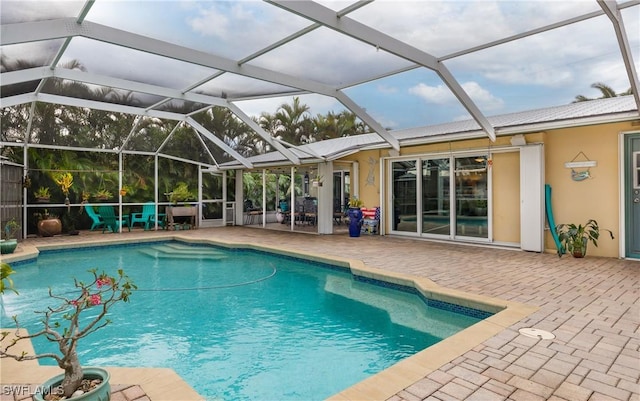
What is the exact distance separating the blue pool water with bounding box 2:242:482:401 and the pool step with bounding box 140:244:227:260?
1495 millimetres

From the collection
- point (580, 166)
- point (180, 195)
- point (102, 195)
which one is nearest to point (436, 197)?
point (580, 166)

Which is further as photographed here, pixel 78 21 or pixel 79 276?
pixel 79 276

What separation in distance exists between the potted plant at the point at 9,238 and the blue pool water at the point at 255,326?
0.61 metres

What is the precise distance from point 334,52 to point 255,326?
4.73 m

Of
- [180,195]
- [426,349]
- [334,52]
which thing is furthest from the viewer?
[180,195]

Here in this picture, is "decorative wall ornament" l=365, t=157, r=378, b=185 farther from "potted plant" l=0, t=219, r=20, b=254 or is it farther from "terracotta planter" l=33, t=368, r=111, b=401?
"terracotta planter" l=33, t=368, r=111, b=401

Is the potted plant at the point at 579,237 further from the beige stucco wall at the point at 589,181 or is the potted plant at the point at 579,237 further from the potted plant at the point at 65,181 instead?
the potted plant at the point at 65,181

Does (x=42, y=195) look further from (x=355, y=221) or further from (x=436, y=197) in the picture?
(x=436, y=197)

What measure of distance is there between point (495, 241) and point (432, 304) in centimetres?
497

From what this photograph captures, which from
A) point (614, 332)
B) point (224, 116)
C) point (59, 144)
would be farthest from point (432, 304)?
point (59, 144)

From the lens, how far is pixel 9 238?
9.45 meters

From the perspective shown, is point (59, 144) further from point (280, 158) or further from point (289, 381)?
point (289, 381)

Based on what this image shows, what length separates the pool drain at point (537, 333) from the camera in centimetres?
362

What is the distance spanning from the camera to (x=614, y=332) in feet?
12.3
